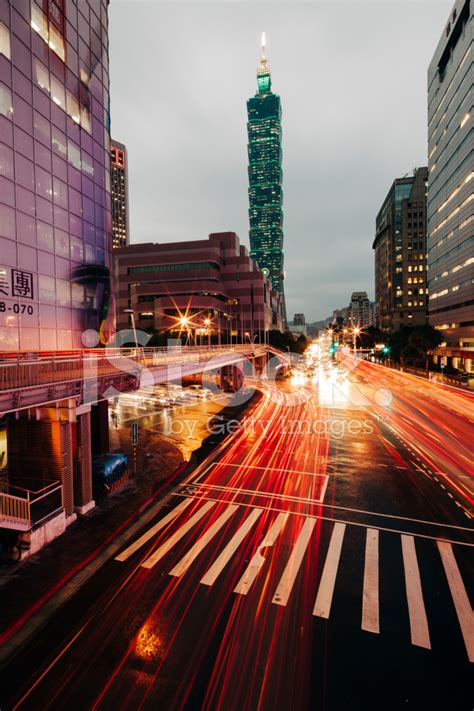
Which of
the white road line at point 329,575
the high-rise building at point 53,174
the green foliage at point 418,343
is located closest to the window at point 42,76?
the high-rise building at point 53,174

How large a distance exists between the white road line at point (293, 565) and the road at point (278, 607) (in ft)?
0.16

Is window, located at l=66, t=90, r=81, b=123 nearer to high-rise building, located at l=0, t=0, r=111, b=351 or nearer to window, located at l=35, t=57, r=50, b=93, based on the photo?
high-rise building, located at l=0, t=0, r=111, b=351

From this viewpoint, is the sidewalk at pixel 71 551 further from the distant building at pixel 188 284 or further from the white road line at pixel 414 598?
the distant building at pixel 188 284

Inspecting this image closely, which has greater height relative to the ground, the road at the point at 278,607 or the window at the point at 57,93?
the window at the point at 57,93

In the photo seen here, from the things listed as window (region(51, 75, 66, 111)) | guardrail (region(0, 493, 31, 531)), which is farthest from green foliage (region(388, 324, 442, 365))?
guardrail (region(0, 493, 31, 531))

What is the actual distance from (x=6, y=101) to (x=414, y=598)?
3119cm

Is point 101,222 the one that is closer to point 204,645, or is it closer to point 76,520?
point 76,520

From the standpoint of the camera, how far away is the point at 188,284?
108188mm

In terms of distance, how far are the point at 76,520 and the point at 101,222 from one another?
25.4 meters

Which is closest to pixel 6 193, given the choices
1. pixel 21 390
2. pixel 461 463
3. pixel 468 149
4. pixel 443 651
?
pixel 21 390

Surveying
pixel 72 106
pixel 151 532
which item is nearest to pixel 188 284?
pixel 72 106

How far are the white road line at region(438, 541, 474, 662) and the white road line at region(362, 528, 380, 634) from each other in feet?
6.76

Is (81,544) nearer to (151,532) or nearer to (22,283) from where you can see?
(151,532)

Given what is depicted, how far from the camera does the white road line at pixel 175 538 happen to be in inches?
466
